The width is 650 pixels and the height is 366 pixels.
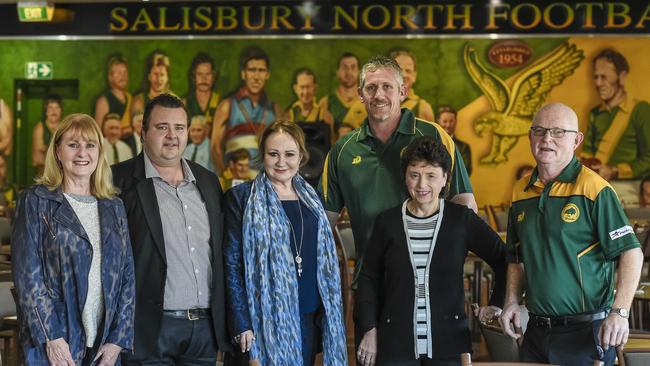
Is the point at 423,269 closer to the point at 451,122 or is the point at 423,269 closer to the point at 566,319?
the point at 566,319

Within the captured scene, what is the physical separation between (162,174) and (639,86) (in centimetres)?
884

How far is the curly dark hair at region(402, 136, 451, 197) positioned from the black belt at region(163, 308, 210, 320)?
88 centimetres

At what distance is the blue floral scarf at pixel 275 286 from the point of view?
3736 mm

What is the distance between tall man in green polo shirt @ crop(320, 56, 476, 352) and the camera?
4180 millimetres

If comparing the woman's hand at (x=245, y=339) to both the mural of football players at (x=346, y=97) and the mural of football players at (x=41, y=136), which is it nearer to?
the mural of football players at (x=346, y=97)

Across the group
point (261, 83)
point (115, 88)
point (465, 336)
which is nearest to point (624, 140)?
point (261, 83)

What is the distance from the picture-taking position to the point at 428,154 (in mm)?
3760

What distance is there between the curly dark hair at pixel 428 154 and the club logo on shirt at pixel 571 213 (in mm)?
472

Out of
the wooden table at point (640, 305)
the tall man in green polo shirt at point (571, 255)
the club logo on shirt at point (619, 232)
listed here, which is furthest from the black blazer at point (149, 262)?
the wooden table at point (640, 305)

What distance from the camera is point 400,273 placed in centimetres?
376

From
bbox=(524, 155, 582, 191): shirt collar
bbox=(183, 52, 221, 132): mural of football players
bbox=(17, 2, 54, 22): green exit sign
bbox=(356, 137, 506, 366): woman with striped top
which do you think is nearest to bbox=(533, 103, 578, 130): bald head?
bbox=(524, 155, 582, 191): shirt collar

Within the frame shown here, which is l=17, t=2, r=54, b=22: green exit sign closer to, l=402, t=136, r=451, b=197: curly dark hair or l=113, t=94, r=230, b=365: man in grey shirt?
l=113, t=94, r=230, b=365: man in grey shirt

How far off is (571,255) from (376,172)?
3.24 feet

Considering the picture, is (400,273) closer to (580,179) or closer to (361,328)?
(361,328)
